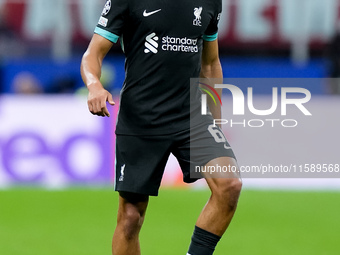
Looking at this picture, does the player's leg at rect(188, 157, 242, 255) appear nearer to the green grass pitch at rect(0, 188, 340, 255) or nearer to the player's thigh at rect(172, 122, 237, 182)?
the player's thigh at rect(172, 122, 237, 182)

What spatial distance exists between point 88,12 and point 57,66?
1350 millimetres

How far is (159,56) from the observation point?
516 cm

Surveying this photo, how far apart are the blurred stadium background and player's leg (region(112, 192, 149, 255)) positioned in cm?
168

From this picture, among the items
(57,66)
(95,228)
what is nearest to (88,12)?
(57,66)

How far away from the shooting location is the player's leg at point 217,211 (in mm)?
4980

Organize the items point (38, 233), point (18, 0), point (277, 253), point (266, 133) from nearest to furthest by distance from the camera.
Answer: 1. point (277, 253)
2. point (38, 233)
3. point (266, 133)
4. point (18, 0)

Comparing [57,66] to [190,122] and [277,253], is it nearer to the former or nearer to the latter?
[277,253]

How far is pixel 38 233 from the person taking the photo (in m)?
8.00

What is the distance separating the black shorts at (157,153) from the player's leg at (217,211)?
17 centimetres

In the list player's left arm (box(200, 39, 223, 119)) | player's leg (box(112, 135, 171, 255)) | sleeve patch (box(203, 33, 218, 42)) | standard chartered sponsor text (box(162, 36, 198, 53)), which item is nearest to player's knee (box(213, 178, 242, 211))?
player's leg (box(112, 135, 171, 255))

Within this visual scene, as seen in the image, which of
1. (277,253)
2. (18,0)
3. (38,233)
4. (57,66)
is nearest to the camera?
(277,253)

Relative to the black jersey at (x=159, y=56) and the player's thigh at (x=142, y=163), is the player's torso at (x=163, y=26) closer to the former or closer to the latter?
the black jersey at (x=159, y=56)

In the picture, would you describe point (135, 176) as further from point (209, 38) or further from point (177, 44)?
point (209, 38)

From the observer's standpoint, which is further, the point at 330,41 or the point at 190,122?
the point at 330,41
